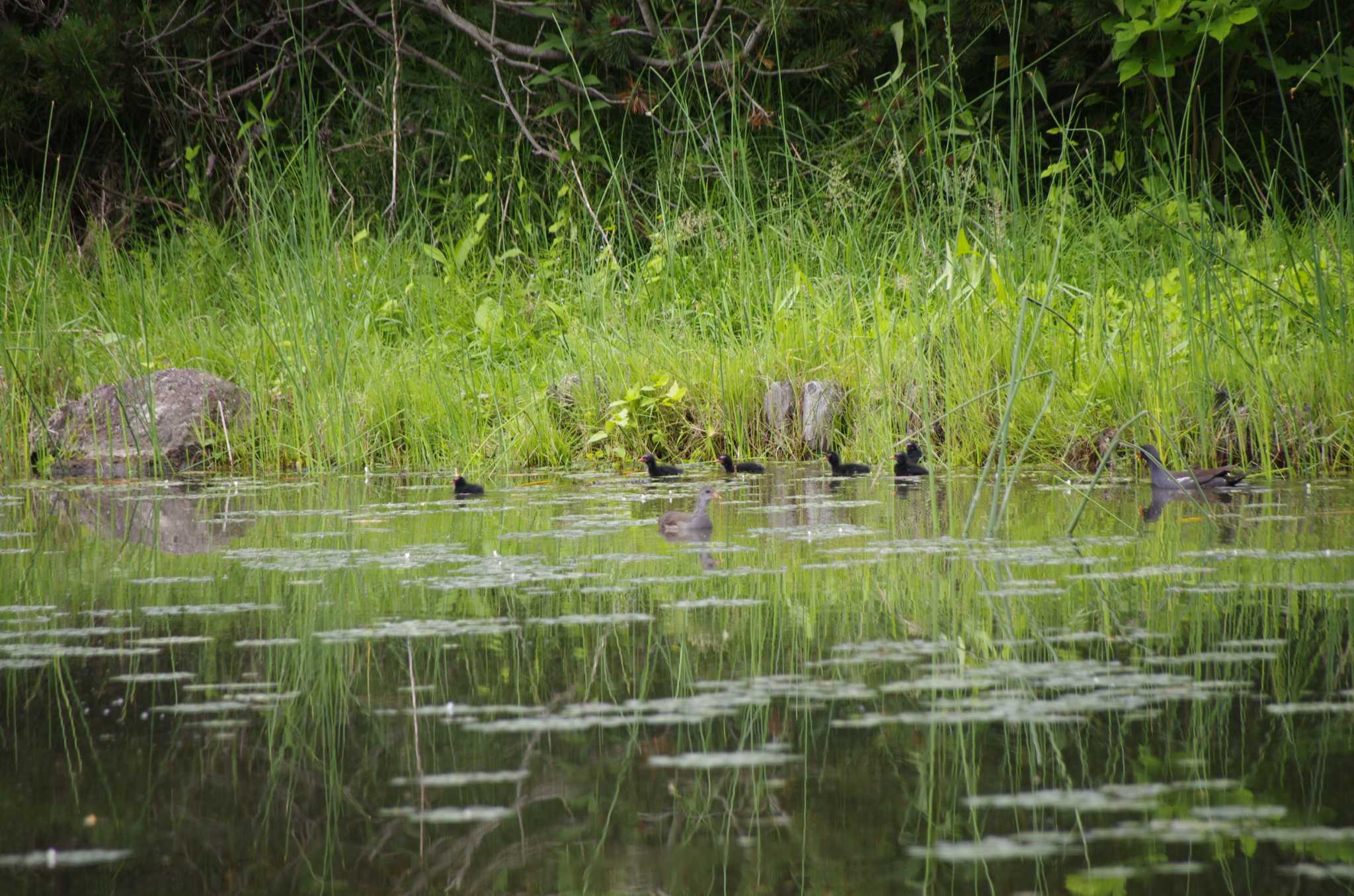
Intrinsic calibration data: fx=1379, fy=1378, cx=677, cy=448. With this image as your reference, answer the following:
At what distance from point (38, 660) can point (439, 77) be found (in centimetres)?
942

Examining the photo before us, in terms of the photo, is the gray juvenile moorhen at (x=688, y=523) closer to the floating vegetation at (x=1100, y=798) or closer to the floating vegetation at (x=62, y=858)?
the floating vegetation at (x=1100, y=798)

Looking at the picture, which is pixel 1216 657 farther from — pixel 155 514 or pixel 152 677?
pixel 155 514

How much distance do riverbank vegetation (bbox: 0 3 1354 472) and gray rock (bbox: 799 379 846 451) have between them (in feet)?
0.33

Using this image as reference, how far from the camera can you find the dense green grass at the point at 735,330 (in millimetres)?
5609

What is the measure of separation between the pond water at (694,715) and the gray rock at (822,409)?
2861 millimetres

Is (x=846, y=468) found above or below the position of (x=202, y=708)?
above

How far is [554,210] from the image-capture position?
1034 cm

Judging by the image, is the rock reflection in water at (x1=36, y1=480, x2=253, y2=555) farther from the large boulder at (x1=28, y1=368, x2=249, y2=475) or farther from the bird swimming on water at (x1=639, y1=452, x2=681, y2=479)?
the bird swimming on water at (x1=639, y1=452, x2=681, y2=479)

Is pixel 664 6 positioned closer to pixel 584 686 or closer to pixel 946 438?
pixel 946 438

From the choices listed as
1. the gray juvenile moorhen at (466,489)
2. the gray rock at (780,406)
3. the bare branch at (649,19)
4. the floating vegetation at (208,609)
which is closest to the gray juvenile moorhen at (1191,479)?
the gray rock at (780,406)

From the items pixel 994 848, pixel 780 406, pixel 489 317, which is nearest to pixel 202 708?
pixel 994 848

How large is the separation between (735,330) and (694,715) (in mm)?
6190

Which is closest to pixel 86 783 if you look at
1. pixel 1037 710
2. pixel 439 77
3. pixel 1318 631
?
pixel 1037 710

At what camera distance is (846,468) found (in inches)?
235
